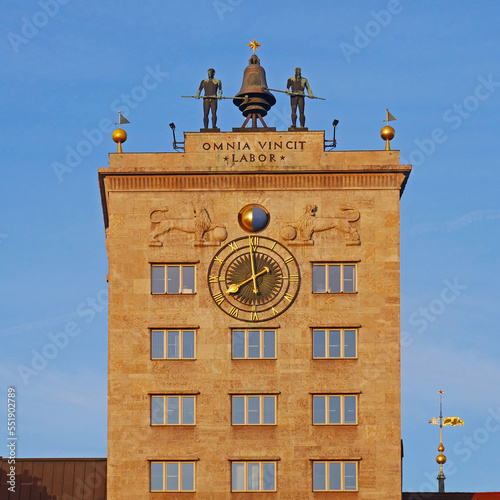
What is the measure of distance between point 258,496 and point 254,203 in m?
17.5

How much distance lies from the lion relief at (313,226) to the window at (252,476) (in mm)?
13638

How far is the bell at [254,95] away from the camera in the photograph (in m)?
108

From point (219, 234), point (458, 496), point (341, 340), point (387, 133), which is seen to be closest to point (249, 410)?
point (341, 340)

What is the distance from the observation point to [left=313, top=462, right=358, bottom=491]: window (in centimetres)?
9894

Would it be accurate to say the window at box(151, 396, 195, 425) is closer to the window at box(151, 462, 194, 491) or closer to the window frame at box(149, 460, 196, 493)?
the window frame at box(149, 460, 196, 493)

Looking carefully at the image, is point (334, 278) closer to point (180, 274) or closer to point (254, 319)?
point (254, 319)

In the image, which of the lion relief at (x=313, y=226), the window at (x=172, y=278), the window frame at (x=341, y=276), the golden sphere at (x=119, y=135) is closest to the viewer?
the window frame at (x=341, y=276)

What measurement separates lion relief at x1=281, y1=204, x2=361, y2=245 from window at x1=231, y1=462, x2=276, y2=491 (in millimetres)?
13638

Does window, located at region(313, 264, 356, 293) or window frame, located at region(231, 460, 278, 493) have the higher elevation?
window, located at region(313, 264, 356, 293)

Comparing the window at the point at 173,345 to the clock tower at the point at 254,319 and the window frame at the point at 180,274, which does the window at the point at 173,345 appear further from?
the window frame at the point at 180,274

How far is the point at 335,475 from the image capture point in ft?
325

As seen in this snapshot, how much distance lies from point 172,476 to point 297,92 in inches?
1008

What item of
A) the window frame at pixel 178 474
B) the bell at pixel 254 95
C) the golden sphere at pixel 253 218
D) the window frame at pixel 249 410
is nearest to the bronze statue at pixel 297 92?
the bell at pixel 254 95

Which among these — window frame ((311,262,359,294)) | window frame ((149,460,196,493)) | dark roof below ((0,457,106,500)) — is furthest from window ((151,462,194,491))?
window frame ((311,262,359,294))
